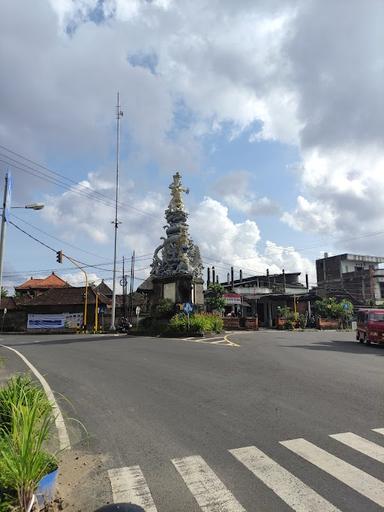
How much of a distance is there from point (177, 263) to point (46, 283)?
152 ft

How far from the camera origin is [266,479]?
482cm

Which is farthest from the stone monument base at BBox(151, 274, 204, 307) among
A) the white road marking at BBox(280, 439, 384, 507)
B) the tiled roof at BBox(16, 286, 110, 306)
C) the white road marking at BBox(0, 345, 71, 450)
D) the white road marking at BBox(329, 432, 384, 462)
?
the white road marking at BBox(280, 439, 384, 507)

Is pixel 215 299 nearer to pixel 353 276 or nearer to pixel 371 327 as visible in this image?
pixel 371 327

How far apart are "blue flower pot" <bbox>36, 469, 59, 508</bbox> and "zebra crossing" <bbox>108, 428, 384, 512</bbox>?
0.63 m

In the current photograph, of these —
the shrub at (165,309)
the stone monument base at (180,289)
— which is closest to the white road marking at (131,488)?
the shrub at (165,309)

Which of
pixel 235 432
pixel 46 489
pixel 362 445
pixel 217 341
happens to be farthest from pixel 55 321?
pixel 46 489

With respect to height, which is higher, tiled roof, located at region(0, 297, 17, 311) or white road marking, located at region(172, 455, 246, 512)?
tiled roof, located at region(0, 297, 17, 311)

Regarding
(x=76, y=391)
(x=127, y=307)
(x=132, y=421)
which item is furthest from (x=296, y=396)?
(x=127, y=307)

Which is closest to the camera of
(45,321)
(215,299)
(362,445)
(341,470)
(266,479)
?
(266,479)

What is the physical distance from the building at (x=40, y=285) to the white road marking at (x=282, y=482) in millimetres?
70220

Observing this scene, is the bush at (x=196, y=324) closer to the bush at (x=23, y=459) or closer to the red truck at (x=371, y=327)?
the red truck at (x=371, y=327)

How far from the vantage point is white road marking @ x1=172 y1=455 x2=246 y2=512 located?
4.24 m

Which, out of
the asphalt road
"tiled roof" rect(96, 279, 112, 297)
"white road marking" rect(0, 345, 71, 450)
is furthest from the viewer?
"tiled roof" rect(96, 279, 112, 297)

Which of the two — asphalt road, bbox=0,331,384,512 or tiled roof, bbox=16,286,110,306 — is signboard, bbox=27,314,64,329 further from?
asphalt road, bbox=0,331,384,512
